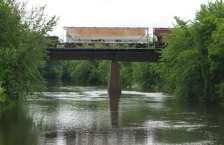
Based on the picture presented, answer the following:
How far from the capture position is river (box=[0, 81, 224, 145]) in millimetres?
28953

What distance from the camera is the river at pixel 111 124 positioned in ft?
95.0

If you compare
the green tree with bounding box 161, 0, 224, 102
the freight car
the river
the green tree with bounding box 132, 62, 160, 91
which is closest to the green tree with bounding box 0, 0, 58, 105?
the river

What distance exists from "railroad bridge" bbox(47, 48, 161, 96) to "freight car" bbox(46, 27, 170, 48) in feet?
13.5

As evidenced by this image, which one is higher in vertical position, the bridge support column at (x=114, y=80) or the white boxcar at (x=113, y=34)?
the white boxcar at (x=113, y=34)

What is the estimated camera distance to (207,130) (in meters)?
32.9

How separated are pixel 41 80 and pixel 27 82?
4.22 meters

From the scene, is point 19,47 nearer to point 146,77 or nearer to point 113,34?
point 113,34

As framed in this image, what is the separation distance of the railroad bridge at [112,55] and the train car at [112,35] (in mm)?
4522

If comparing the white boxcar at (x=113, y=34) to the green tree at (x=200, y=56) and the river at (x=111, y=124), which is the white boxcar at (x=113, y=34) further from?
the river at (x=111, y=124)

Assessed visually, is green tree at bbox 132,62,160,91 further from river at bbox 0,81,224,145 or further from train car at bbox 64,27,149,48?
river at bbox 0,81,224,145

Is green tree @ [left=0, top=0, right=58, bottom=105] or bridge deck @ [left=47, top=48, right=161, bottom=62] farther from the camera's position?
bridge deck @ [left=47, top=48, right=161, bottom=62]

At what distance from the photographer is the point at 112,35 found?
77875mm

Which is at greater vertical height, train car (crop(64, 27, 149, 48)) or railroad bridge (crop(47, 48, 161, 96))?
train car (crop(64, 27, 149, 48))

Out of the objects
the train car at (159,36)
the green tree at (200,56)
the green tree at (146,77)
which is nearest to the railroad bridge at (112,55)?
the train car at (159,36)
